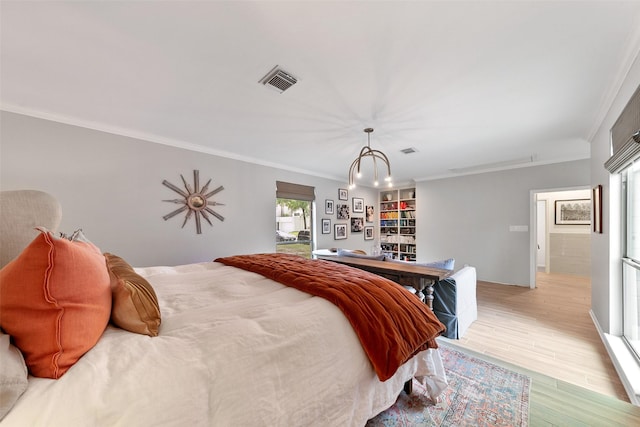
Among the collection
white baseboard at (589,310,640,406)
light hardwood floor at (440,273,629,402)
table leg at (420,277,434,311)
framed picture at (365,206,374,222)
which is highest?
framed picture at (365,206,374,222)

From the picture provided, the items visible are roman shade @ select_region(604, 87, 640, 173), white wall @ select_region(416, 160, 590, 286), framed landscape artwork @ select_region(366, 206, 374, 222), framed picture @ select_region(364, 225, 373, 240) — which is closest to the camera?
roman shade @ select_region(604, 87, 640, 173)

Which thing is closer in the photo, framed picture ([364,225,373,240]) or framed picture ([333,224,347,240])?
framed picture ([333,224,347,240])

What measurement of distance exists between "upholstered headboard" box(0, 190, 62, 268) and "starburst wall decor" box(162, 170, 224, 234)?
1.91 m

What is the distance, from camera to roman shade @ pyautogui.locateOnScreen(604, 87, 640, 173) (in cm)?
164

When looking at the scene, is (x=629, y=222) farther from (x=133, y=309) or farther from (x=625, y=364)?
(x=133, y=309)

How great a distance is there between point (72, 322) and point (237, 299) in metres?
0.74

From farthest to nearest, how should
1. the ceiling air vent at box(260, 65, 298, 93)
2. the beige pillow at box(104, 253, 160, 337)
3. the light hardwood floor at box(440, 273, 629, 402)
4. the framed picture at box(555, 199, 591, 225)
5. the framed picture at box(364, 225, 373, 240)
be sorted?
the framed picture at box(364, 225, 373, 240) → the framed picture at box(555, 199, 591, 225) → the light hardwood floor at box(440, 273, 629, 402) → the ceiling air vent at box(260, 65, 298, 93) → the beige pillow at box(104, 253, 160, 337)

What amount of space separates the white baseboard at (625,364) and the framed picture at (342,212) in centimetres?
441

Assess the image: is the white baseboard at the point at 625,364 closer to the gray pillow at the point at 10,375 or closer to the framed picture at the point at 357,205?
the gray pillow at the point at 10,375

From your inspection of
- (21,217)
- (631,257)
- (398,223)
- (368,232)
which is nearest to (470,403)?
Result: (631,257)

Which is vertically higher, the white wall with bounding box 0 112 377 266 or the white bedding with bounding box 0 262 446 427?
the white wall with bounding box 0 112 377 266

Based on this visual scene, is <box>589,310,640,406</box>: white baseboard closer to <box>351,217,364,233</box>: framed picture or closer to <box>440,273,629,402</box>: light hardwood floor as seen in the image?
<box>440,273,629,402</box>: light hardwood floor

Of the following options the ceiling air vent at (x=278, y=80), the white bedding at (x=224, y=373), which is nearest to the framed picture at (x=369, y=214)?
the ceiling air vent at (x=278, y=80)

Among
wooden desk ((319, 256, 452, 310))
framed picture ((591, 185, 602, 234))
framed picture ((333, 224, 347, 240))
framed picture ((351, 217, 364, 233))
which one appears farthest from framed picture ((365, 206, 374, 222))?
framed picture ((591, 185, 602, 234))
